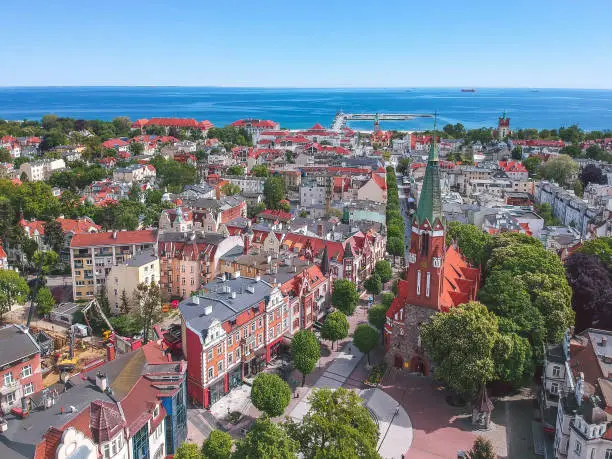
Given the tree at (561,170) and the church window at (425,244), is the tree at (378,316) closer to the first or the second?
the church window at (425,244)

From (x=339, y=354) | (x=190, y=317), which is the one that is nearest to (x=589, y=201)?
(x=339, y=354)

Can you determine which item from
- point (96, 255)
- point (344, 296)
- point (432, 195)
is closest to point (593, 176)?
point (344, 296)

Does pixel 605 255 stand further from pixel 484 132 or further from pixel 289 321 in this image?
pixel 484 132

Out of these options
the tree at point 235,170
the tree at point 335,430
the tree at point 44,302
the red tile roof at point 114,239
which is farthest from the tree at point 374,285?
the tree at point 235,170

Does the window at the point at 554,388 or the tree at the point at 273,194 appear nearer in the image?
the window at the point at 554,388

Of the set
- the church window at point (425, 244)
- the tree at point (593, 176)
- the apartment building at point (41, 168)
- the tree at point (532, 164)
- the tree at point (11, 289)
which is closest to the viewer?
the church window at point (425, 244)

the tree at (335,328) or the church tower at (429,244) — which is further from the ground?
the church tower at (429,244)

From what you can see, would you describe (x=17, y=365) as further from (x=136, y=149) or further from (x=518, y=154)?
(x=518, y=154)
